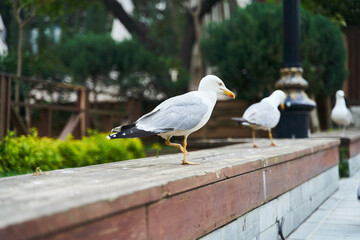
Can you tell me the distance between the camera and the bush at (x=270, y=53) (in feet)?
48.4

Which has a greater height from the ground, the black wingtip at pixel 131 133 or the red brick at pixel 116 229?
the black wingtip at pixel 131 133

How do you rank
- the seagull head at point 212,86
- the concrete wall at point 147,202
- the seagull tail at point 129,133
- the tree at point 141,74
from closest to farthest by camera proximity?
the concrete wall at point 147,202 < the seagull tail at point 129,133 < the seagull head at point 212,86 < the tree at point 141,74

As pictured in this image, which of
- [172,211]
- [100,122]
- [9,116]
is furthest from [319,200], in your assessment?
[100,122]

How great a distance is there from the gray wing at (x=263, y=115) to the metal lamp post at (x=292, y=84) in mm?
2406

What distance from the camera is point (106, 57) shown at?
18.4 metres

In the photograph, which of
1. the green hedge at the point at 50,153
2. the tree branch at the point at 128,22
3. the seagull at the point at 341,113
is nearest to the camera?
the green hedge at the point at 50,153

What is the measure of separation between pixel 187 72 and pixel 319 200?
44.7ft

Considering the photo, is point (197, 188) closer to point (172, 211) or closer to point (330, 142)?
point (172, 211)

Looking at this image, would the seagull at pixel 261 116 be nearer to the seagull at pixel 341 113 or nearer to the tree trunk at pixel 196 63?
the seagull at pixel 341 113

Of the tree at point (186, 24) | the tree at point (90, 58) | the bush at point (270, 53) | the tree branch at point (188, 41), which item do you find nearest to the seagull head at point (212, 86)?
the bush at point (270, 53)

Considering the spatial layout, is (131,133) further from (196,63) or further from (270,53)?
(196,63)

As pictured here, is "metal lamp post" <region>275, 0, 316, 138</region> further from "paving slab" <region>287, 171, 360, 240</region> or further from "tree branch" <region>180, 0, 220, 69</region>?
"tree branch" <region>180, 0, 220, 69</region>

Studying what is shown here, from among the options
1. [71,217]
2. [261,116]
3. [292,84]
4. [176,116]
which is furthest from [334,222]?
[71,217]

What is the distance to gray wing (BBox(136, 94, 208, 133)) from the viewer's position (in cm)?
334
